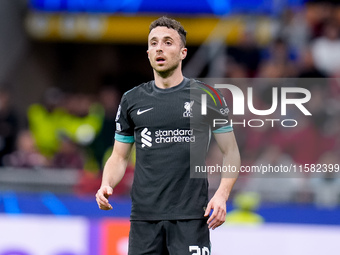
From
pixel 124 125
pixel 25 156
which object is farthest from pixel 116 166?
pixel 25 156

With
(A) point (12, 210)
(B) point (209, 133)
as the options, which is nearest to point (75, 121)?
(A) point (12, 210)

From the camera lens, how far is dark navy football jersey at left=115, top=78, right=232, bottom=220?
4.42 m

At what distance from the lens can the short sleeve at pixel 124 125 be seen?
15.1 ft

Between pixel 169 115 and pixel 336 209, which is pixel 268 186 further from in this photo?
pixel 169 115

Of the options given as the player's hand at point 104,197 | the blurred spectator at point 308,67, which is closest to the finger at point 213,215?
the player's hand at point 104,197

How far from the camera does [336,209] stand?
7.47 m

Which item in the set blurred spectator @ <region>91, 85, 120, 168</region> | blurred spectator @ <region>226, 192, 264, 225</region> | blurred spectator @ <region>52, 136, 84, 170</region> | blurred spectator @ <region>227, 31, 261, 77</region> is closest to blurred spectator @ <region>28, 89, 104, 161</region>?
blurred spectator @ <region>52, 136, 84, 170</region>

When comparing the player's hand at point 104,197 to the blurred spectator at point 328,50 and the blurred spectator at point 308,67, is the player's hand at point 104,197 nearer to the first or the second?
the blurred spectator at point 308,67

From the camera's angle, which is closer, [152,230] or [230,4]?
[152,230]

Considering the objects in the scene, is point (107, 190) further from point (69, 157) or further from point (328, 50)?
point (328, 50)

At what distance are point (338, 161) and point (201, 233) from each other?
11.6ft

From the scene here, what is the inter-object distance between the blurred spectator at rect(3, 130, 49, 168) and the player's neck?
4863 mm

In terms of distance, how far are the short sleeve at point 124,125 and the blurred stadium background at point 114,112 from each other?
8.81ft

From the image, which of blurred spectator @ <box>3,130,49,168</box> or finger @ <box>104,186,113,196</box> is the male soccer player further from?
blurred spectator @ <box>3,130,49,168</box>
